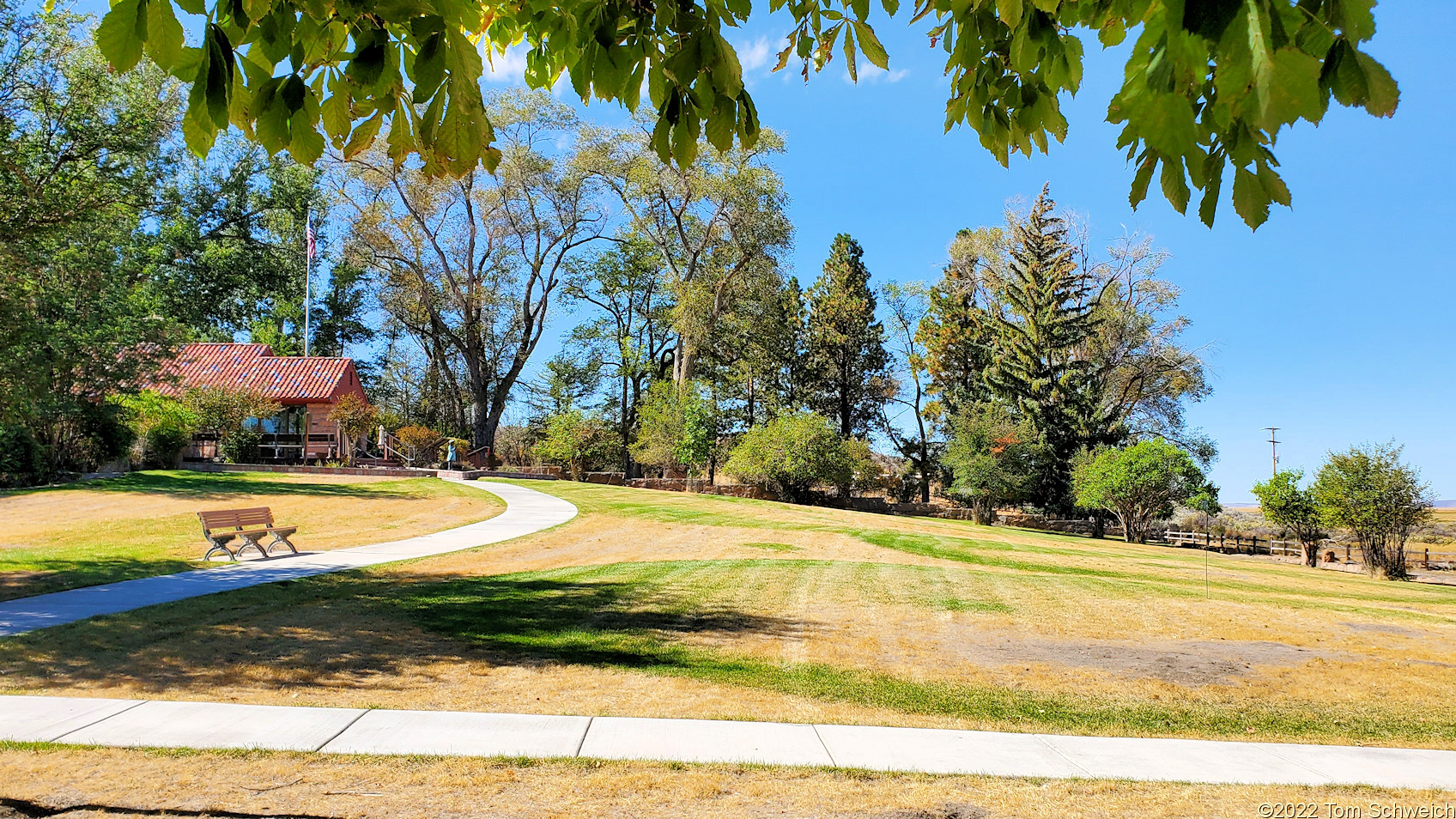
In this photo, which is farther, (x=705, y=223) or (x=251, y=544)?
(x=705, y=223)

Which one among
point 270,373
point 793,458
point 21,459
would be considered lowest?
point 21,459

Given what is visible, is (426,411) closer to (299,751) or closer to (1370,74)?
(299,751)

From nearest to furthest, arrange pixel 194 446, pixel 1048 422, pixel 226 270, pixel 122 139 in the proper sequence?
pixel 122 139
pixel 194 446
pixel 1048 422
pixel 226 270

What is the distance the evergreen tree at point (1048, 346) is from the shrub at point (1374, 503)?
15265 millimetres

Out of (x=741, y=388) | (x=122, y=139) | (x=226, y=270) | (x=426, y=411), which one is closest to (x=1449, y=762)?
(x=122, y=139)

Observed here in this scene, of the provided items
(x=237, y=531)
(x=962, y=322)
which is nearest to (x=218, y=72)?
(x=237, y=531)

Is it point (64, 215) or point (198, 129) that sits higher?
point (64, 215)

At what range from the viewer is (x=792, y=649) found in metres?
7.56

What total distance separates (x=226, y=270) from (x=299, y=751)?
1804 inches

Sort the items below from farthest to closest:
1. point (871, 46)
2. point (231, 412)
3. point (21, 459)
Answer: point (231, 412) < point (21, 459) < point (871, 46)

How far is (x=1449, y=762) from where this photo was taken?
5.01m

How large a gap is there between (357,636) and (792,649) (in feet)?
14.0

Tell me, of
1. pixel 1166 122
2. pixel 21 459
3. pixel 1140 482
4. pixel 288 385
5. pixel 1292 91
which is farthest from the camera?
pixel 288 385

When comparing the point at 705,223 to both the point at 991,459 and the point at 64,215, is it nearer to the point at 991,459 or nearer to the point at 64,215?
the point at 991,459
